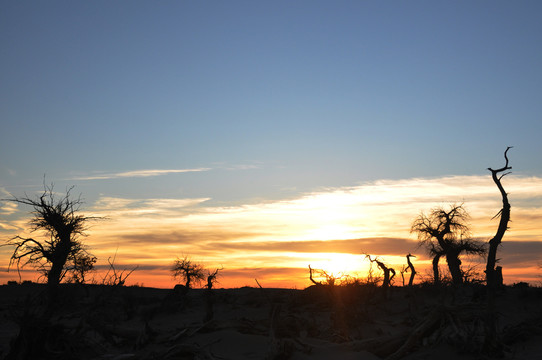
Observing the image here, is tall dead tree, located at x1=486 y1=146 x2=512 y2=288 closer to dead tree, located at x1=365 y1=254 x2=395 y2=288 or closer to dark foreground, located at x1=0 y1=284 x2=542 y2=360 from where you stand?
dark foreground, located at x1=0 y1=284 x2=542 y2=360

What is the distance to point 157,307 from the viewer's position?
97.6 feet

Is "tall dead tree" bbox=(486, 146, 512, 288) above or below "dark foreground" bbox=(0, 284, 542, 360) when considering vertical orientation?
above

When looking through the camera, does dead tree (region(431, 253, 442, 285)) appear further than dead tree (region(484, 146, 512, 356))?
Yes

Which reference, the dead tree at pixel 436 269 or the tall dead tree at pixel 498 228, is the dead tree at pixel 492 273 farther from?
the dead tree at pixel 436 269

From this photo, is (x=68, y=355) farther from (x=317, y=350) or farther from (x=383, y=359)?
(x=383, y=359)

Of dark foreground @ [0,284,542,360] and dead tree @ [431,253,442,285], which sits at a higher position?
dead tree @ [431,253,442,285]

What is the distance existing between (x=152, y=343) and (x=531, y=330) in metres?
11.6

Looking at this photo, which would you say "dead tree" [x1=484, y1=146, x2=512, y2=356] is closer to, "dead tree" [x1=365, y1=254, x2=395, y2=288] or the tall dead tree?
the tall dead tree

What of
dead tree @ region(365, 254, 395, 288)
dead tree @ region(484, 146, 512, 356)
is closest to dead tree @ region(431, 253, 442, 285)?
dead tree @ region(365, 254, 395, 288)

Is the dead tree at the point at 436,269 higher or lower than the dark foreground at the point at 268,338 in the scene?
higher

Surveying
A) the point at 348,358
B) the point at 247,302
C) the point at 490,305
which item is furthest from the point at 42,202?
the point at 490,305

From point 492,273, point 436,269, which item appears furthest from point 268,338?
point 436,269

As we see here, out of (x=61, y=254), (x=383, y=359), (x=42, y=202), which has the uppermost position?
(x=42, y=202)

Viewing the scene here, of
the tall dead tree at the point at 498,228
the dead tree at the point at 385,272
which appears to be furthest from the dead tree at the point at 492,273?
the dead tree at the point at 385,272
